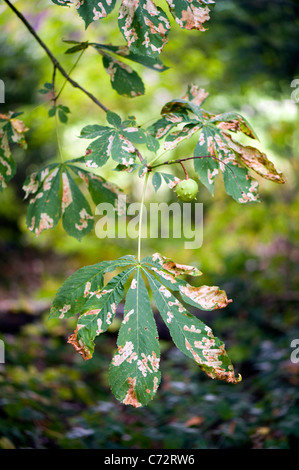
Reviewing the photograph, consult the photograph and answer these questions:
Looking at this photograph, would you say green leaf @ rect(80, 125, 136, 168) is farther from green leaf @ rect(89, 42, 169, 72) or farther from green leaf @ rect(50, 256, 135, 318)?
green leaf @ rect(89, 42, 169, 72)

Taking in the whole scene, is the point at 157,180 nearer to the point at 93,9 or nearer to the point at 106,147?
the point at 106,147

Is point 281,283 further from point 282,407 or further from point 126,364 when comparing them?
point 126,364

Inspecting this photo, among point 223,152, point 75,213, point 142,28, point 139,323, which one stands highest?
point 142,28

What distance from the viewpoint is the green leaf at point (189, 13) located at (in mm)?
674

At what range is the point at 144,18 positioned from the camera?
0.67 m

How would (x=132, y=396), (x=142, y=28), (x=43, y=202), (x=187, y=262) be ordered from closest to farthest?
(x=132, y=396) < (x=142, y=28) < (x=43, y=202) < (x=187, y=262)

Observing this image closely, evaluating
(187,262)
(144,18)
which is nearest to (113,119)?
(144,18)

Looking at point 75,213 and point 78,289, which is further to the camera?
point 75,213

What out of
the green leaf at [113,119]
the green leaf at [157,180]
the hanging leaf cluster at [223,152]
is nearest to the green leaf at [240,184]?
the hanging leaf cluster at [223,152]

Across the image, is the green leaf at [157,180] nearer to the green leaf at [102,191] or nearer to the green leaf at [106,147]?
the green leaf at [106,147]

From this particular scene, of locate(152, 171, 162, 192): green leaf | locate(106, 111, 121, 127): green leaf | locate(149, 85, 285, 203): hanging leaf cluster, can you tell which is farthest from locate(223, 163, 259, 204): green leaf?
locate(106, 111, 121, 127): green leaf

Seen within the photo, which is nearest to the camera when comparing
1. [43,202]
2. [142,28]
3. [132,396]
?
[132,396]

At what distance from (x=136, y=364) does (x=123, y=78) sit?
0.70 metres

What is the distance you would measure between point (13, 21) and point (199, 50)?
1.60 m
